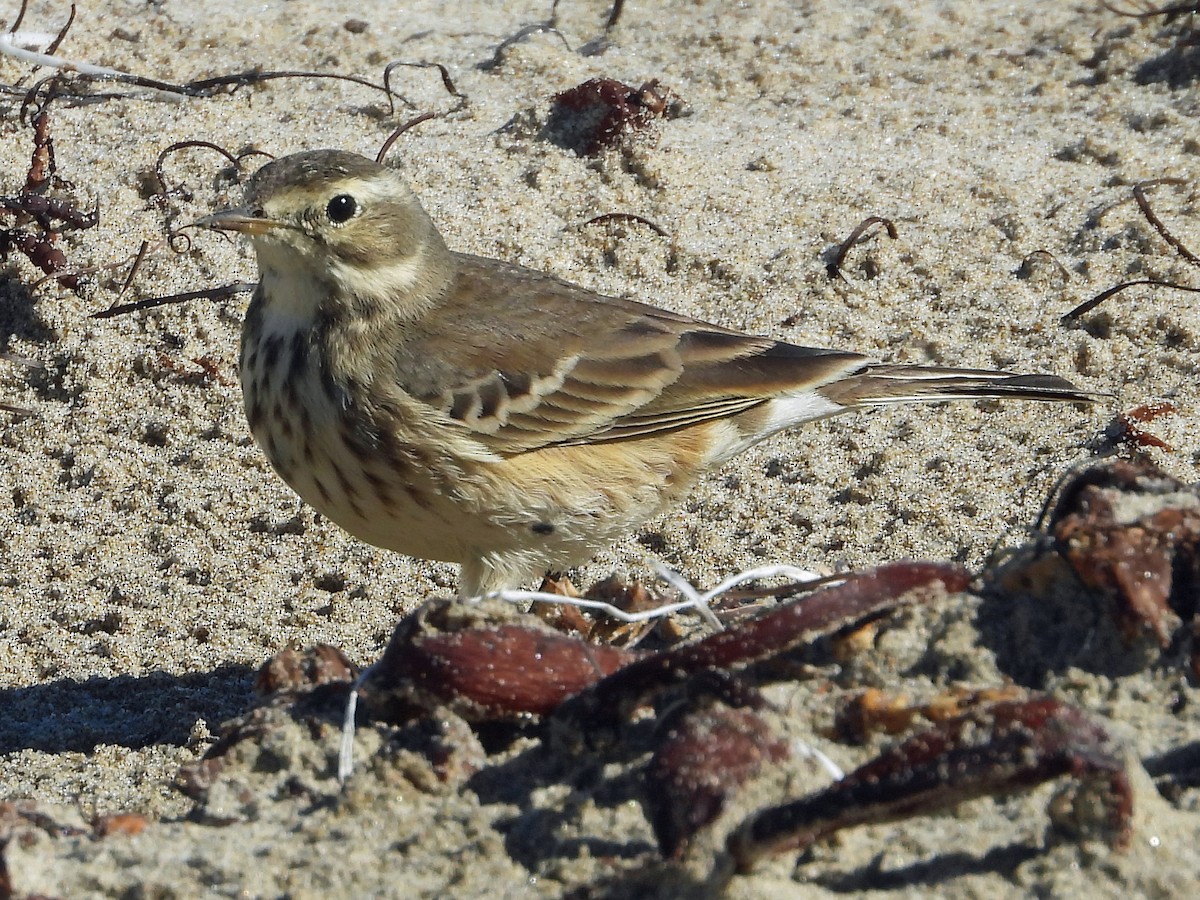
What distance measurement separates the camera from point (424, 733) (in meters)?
2.49

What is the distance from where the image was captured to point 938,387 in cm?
455

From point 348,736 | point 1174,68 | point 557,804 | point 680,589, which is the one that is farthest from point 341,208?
point 1174,68

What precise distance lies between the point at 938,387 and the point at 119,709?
94.4 inches

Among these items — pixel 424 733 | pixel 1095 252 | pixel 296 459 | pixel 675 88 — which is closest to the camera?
pixel 424 733

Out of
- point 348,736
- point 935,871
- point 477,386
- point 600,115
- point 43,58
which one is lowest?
point 348,736

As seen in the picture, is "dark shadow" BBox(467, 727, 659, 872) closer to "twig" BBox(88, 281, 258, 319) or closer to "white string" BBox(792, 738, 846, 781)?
"white string" BBox(792, 738, 846, 781)

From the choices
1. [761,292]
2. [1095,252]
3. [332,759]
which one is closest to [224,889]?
[332,759]

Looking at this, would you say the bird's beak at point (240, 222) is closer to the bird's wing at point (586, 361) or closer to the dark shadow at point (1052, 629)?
the bird's wing at point (586, 361)

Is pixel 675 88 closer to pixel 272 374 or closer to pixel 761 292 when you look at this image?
pixel 761 292

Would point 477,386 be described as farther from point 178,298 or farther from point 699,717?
point 699,717

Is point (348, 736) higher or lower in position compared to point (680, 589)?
lower

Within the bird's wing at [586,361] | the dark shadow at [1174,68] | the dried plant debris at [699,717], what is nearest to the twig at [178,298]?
the bird's wing at [586,361]

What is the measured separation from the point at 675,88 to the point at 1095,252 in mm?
1878

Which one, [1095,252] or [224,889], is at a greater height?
[1095,252]
